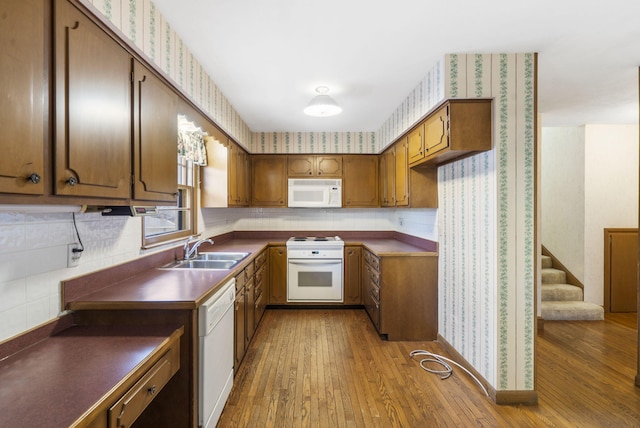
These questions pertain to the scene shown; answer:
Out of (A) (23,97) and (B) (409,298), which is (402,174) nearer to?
(B) (409,298)

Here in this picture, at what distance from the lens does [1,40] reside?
0.80 metres

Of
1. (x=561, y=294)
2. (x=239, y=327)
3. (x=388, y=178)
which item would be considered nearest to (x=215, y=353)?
(x=239, y=327)

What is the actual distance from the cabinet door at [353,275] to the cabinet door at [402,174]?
944 millimetres

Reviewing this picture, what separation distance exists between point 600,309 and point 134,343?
4834 millimetres

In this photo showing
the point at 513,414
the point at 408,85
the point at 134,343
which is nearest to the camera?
the point at 134,343

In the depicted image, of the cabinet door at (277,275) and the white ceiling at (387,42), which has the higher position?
the white ceiling at (387,42)

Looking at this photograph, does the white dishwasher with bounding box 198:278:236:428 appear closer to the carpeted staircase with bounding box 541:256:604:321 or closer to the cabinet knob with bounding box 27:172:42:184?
the cabinet knob with bounding box 27:172:42:184

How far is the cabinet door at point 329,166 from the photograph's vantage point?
436 centimetres

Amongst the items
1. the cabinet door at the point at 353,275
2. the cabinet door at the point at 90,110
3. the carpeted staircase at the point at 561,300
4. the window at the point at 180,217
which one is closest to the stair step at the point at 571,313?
the carpeted staircase at the point at 561,300

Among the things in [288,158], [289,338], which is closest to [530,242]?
[289,338]

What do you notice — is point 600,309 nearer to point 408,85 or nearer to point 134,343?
point 408,85

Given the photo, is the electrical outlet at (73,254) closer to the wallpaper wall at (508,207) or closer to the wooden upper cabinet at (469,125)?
the wooden upper cabinet at (469,125)

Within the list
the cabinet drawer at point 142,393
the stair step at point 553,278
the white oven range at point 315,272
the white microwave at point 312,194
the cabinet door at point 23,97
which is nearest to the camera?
the cabinet door at point 23,97

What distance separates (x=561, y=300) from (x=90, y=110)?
508 centimetres
